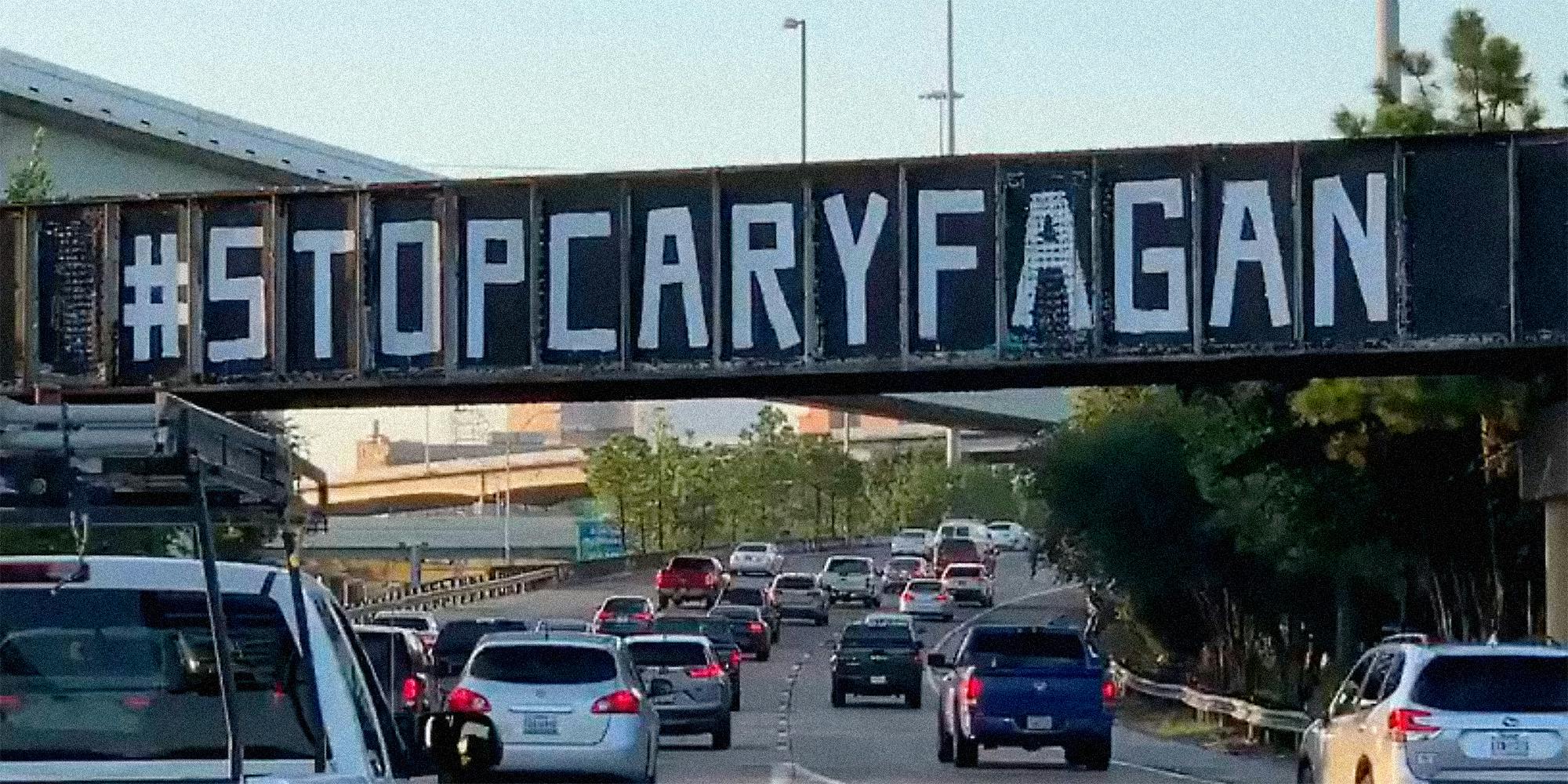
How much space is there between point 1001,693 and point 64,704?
2664cm

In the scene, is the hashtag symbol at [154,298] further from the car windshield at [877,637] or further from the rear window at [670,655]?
the car windshield at [877,637]

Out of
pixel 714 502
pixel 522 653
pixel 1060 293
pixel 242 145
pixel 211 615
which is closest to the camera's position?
pixel 211 615

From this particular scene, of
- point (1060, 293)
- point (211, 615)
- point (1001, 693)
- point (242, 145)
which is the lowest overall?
point (1001, 693)

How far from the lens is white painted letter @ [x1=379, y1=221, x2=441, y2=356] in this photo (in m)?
33.7

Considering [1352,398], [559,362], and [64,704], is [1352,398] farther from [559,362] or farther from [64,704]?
[64,704]

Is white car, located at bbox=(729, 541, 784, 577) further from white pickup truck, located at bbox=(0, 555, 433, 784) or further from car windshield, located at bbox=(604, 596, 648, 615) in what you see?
white pickup truck, located at bbox=(0, 555, 433, 784)

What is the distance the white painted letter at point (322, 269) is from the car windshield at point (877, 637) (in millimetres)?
22136

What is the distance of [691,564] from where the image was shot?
9294cm

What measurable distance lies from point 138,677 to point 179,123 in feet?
198

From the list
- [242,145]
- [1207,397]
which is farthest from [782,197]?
[242,145]

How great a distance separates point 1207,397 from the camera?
50031 millimetres

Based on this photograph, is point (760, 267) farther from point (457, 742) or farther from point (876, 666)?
point (876, 666)

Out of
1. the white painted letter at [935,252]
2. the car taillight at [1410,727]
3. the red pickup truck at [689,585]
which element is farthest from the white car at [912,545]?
the car taillight at [1410,727]

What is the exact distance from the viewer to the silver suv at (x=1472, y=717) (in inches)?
852
